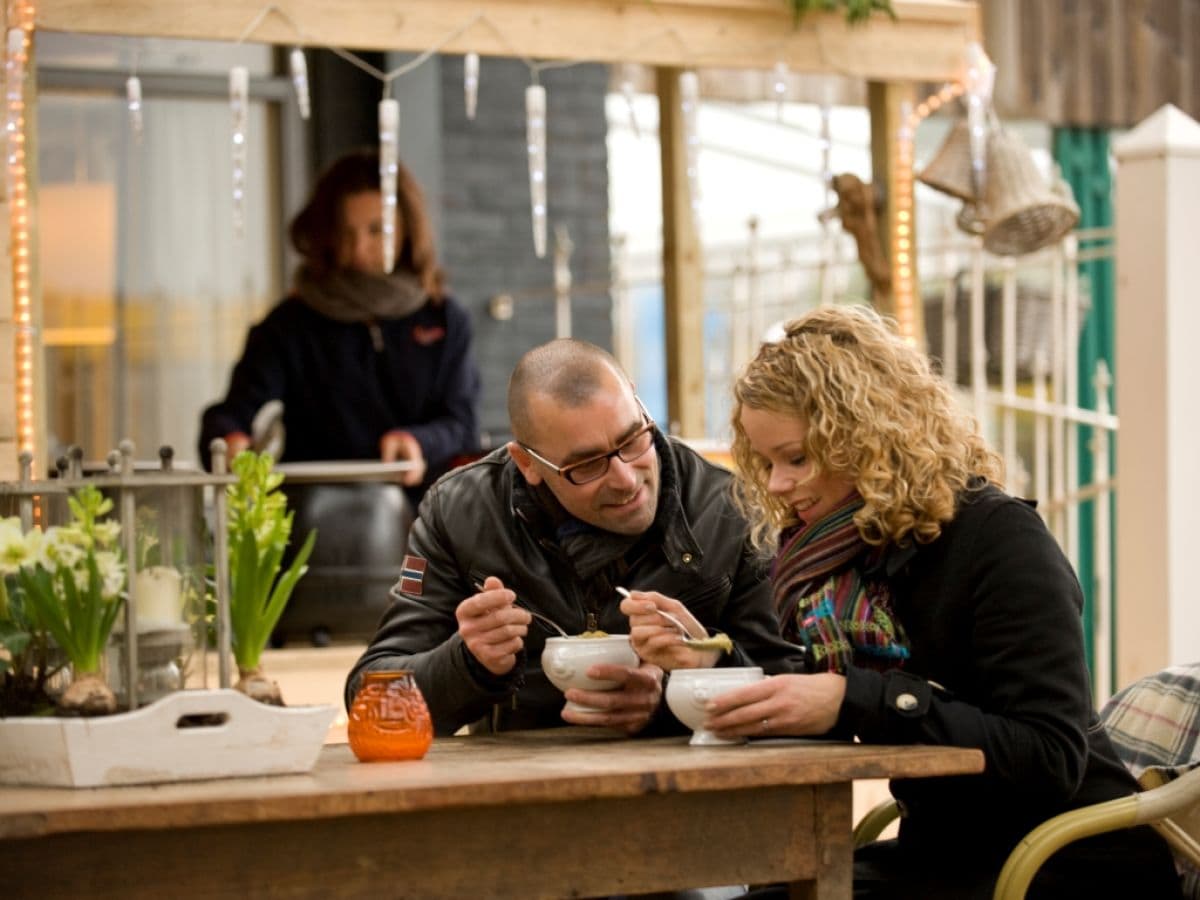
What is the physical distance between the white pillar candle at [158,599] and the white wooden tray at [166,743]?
4.2 inches

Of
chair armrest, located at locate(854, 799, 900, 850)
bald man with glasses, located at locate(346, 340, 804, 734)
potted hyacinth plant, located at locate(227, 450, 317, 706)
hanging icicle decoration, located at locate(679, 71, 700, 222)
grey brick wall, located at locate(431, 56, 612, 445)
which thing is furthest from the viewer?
grey brick wall, located at locate(431, 56, 612, 445)

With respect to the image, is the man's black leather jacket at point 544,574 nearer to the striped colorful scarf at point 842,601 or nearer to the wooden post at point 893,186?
the striped colorful scarf at point 842,601

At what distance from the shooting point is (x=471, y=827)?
198 centimetres

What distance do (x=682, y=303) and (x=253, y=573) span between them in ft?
11.4

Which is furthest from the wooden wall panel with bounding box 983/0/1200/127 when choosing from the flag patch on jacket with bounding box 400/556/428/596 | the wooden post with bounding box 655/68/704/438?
the flag patch on jacket with bounding box 400/556/428/596

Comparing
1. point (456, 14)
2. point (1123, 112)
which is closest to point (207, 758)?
point (456, 14)

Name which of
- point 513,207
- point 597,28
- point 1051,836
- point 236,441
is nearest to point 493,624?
point 1051,836

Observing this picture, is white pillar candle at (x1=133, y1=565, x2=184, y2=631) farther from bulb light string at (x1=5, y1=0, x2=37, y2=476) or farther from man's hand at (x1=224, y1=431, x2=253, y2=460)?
man's hand at (x1=224, y1=431, x2=253, y2=460)

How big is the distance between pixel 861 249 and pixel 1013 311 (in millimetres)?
1697

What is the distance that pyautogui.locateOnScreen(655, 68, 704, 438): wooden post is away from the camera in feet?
18.1

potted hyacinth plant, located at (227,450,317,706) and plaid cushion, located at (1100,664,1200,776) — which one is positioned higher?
potted hyacinth plant, located at (227,450,317,706)

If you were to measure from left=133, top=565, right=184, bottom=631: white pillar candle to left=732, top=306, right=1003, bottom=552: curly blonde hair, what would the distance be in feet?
2.64

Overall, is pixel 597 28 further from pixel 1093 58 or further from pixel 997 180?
pixel 1093 58

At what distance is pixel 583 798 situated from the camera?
199 cm
